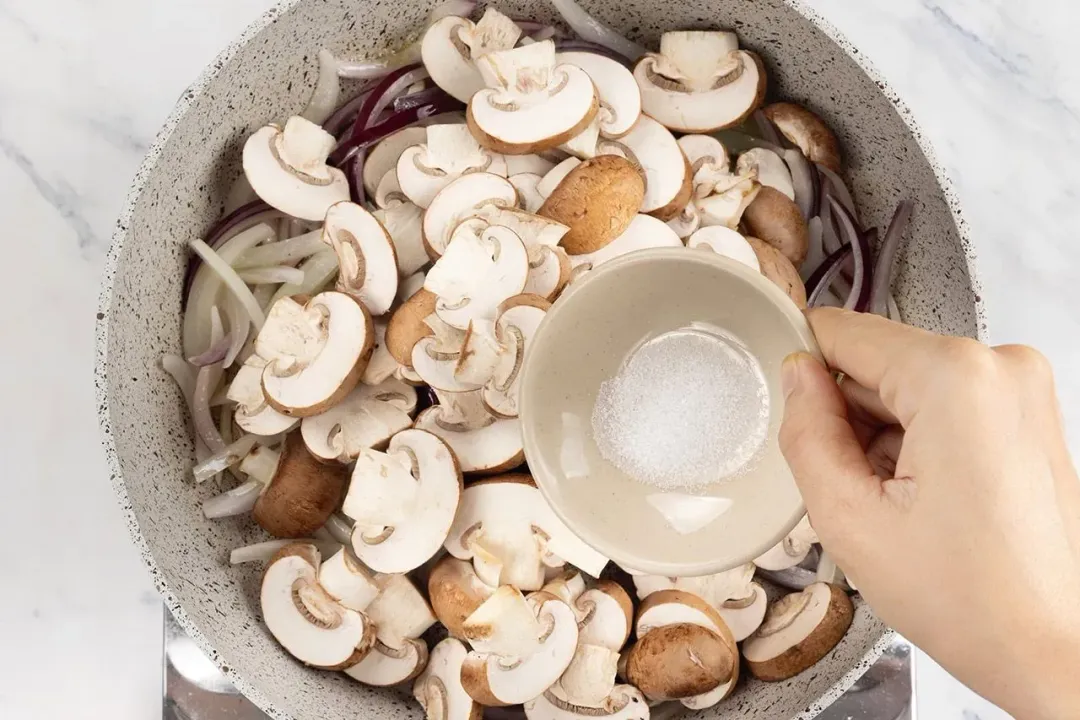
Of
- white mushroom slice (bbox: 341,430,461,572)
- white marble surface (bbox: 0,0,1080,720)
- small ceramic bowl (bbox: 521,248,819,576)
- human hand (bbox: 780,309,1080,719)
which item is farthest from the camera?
white marble surface (bbox: 0,0,1080,720)

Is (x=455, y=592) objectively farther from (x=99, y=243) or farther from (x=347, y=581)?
(x=99, y=243)

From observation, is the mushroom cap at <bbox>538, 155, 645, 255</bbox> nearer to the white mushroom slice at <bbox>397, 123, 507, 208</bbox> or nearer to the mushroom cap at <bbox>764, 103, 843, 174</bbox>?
the white mushroom slice at <bbox>397, 123, 507, 208</bbox>

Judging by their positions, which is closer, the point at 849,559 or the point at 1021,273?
the point at 849,559

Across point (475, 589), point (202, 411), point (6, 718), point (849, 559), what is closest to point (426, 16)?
point (202, 411)

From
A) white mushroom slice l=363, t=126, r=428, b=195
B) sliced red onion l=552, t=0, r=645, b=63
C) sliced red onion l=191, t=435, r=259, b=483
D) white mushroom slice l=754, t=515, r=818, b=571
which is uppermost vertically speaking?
sliced red onion l=552, t=0, r=645, b=63

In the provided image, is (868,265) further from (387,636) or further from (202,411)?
(202,411)

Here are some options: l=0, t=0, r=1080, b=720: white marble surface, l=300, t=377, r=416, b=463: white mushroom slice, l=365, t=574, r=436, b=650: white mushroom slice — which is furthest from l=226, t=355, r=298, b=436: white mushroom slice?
l=0, t=0, r=1080, b=720: white marble surface

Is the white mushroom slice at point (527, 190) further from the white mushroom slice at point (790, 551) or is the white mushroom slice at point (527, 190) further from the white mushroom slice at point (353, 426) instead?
the white mushroom slice at point (790, 551)

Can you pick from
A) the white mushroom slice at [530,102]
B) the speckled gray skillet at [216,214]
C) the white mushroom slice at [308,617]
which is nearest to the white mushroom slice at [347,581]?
the white mushroom slice at [308,617]

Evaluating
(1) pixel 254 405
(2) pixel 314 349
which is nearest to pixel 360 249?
(2) pixel 314 349
